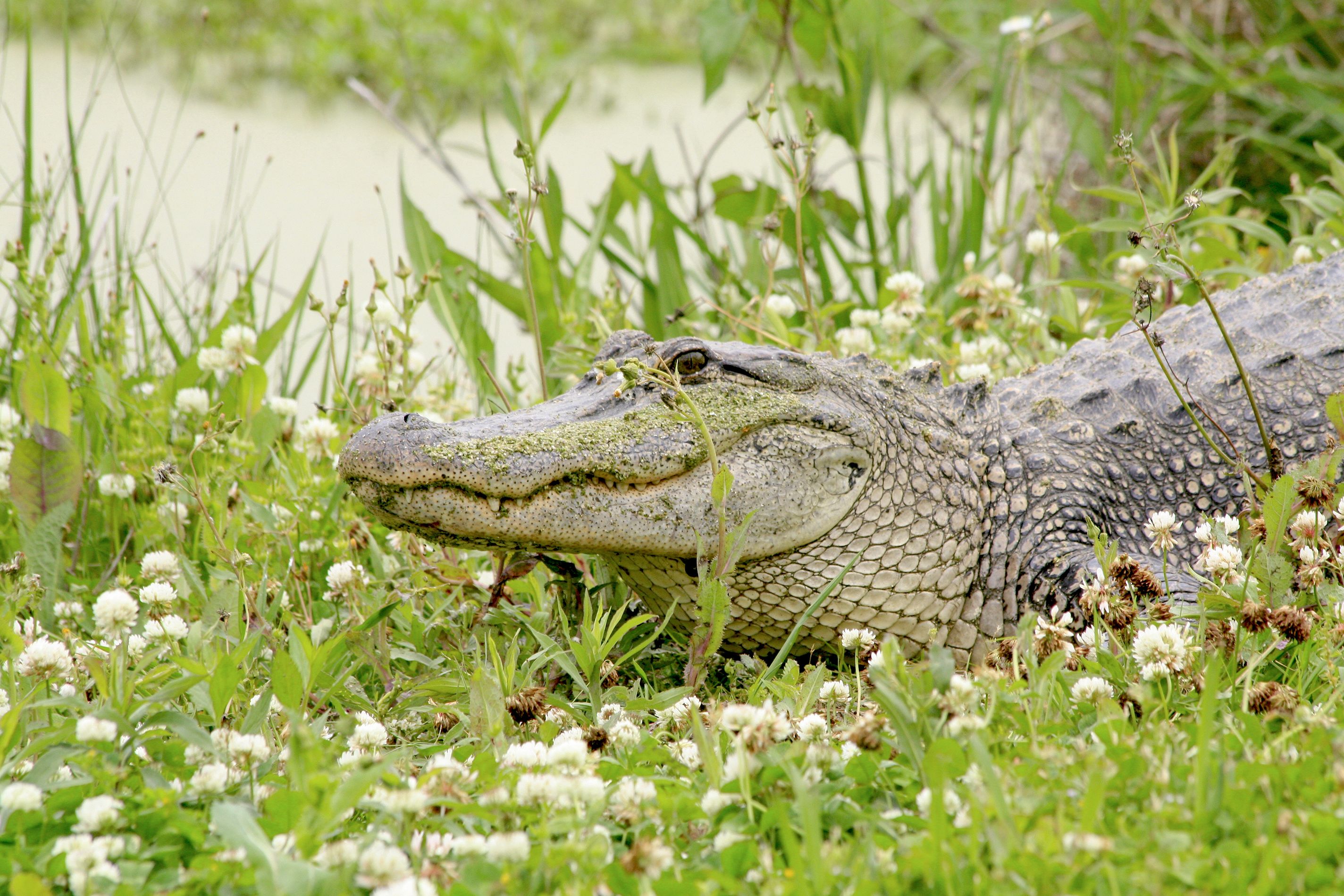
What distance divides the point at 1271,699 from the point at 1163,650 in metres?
0.18

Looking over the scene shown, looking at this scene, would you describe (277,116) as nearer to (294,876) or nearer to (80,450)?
(80,450)

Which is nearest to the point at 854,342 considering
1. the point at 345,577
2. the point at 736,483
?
the point at 736,483

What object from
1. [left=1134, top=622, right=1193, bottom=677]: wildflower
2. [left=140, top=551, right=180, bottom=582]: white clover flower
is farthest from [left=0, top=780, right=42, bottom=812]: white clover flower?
[left=1134, top=622, right=1193, bottom=677]: wildflower

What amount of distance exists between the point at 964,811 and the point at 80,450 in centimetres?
Result: 269

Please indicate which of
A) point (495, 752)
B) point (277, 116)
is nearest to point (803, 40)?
point (495, 752)

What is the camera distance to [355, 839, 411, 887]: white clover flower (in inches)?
56.3

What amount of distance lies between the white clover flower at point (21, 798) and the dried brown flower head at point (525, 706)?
0.76 m

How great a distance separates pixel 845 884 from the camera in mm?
1411

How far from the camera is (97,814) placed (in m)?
1.55

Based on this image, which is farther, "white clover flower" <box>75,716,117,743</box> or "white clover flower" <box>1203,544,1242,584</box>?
"white clover flower" <box>1203,544,1242,584</box>

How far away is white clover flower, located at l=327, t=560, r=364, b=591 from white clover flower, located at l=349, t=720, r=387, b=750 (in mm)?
738

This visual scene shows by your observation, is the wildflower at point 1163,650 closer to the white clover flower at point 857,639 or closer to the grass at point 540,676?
the grass at point 540,676

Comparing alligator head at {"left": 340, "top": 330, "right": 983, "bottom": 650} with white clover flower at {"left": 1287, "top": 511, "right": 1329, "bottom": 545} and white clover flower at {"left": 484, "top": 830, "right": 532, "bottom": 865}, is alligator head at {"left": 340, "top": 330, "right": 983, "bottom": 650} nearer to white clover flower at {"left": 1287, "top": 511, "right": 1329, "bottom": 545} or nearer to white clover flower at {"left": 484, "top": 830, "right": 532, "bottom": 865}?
white clover flower at {"left": 1287, "top": 511, "right": 1329, "bottom": 545}

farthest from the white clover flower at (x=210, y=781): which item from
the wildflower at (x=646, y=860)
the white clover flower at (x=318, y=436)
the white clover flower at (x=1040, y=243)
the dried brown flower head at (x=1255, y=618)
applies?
the white clover flower at (x=1040, y=243)
